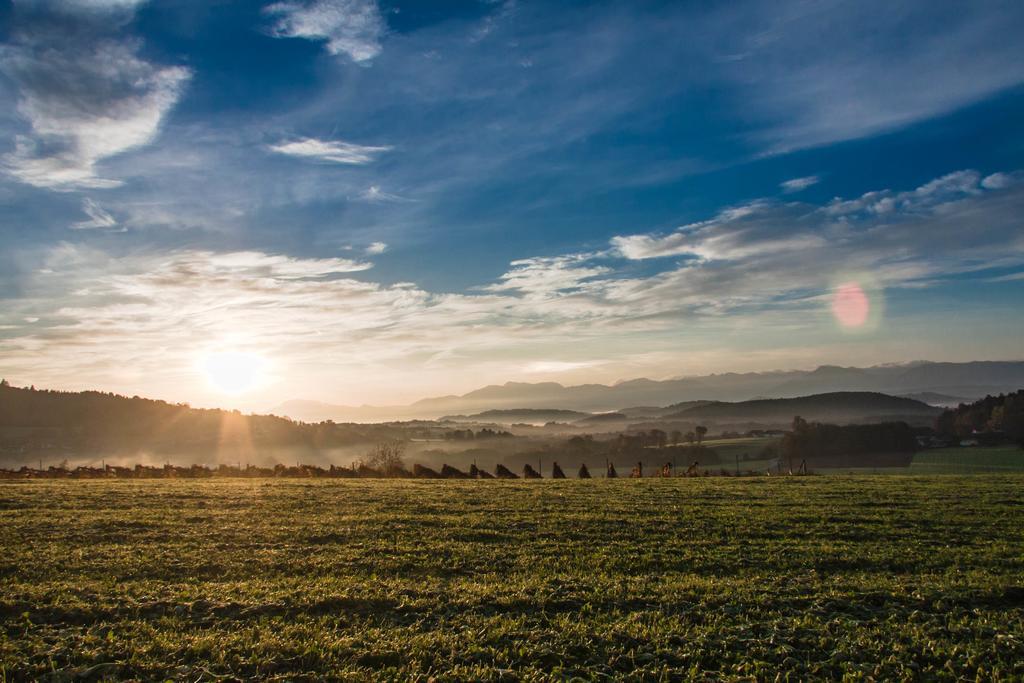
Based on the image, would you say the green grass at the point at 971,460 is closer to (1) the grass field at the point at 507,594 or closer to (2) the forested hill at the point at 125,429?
(1) the grass field at the point at 507,594

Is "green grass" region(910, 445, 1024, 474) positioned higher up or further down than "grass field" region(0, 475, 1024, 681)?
further down

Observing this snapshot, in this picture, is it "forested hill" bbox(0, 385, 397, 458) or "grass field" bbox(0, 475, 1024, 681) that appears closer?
"grass field" bbox(0, 475, 1024, 681)

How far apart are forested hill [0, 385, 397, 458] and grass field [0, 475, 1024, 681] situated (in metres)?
136

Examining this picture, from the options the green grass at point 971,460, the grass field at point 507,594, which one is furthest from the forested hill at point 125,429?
the grass field at point 507,594

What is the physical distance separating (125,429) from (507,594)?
568ft

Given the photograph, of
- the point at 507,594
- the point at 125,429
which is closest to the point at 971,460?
the point at 507,594

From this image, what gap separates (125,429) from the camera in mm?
153875

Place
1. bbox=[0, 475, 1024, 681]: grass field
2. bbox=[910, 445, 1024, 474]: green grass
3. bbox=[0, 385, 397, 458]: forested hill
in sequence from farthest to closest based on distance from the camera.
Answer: bbox=[0, 385, 397, 458]: forested hill, bbox=[910, 445, 1024, 474]: green grass, bbox=[0, 475, 1024, 681]: grass field

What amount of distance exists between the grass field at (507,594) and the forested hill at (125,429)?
136 metres

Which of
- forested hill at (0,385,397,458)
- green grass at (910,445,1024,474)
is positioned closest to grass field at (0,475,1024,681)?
green grass at (910,445,1024,474)

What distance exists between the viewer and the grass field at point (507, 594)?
698 centimetres

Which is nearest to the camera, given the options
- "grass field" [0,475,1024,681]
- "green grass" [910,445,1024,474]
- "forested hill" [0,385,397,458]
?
"grass field" [0,475,1024,681]

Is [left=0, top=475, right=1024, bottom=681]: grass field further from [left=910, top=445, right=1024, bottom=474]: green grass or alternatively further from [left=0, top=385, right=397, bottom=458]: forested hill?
[left=0, top=385, right=397, bottom=458]: forested hill

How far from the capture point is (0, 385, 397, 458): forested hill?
143 metres
